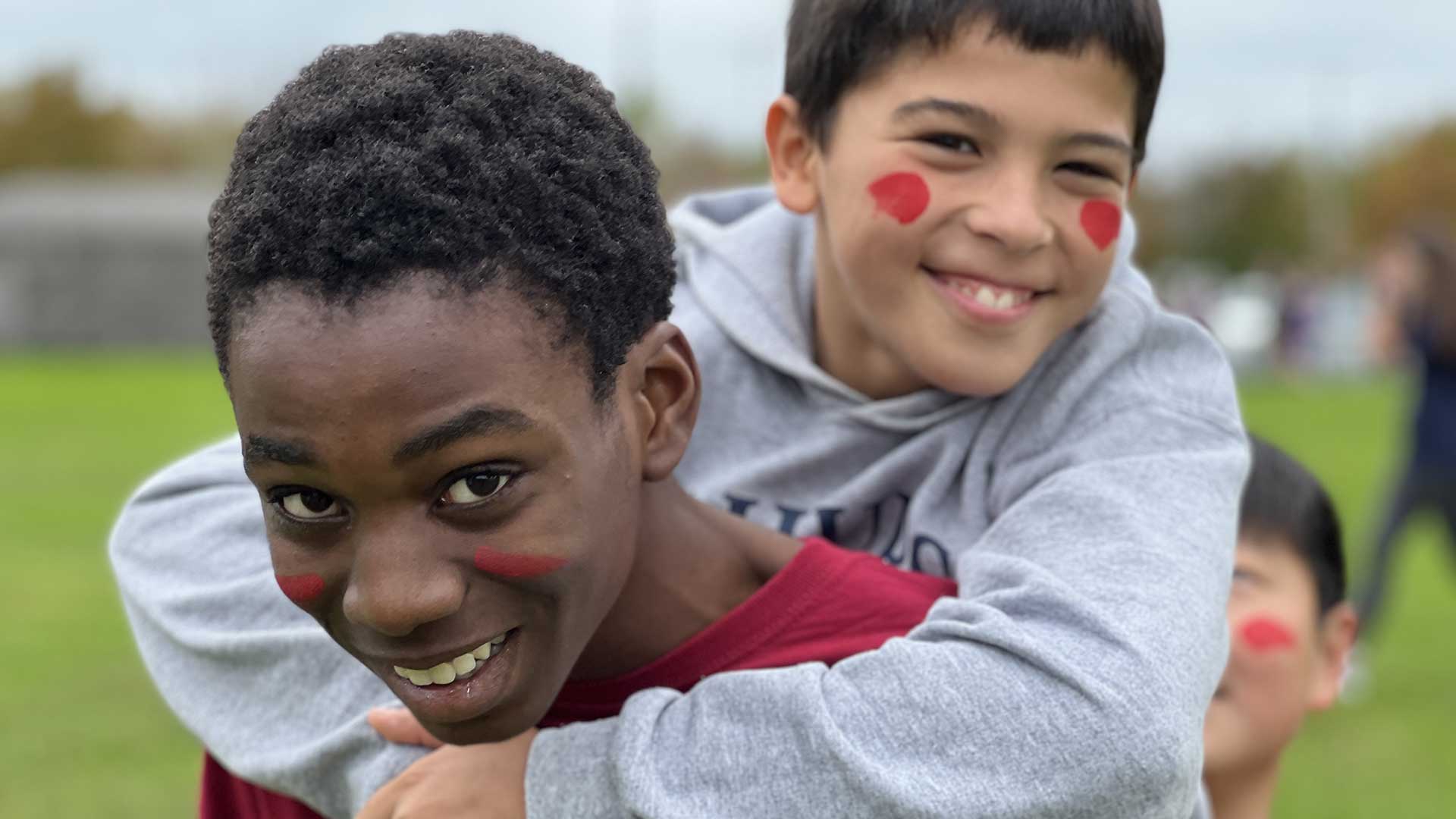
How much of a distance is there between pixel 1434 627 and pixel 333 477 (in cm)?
1076

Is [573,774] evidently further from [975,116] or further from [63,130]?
[63,130]

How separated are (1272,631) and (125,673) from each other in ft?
25.2

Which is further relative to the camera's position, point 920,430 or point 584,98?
point 920,430

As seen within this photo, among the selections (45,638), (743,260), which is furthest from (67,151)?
(743,260)

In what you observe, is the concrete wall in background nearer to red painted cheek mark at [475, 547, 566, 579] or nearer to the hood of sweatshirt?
the hood of sweatshirt

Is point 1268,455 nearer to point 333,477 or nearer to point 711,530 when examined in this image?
point 711,530

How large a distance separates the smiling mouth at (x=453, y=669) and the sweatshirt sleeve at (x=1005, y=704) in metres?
0.24

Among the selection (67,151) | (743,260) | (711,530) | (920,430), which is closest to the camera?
(711,530)

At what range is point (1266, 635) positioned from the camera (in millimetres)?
3512

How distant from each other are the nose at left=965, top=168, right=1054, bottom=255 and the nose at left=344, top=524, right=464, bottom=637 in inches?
45.0

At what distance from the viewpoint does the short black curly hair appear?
1.90 meters

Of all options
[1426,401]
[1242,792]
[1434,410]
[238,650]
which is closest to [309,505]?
[238,650]

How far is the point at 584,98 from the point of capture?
2131mm

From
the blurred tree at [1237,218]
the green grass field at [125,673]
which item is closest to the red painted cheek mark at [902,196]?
the green grass field at [125,673]
